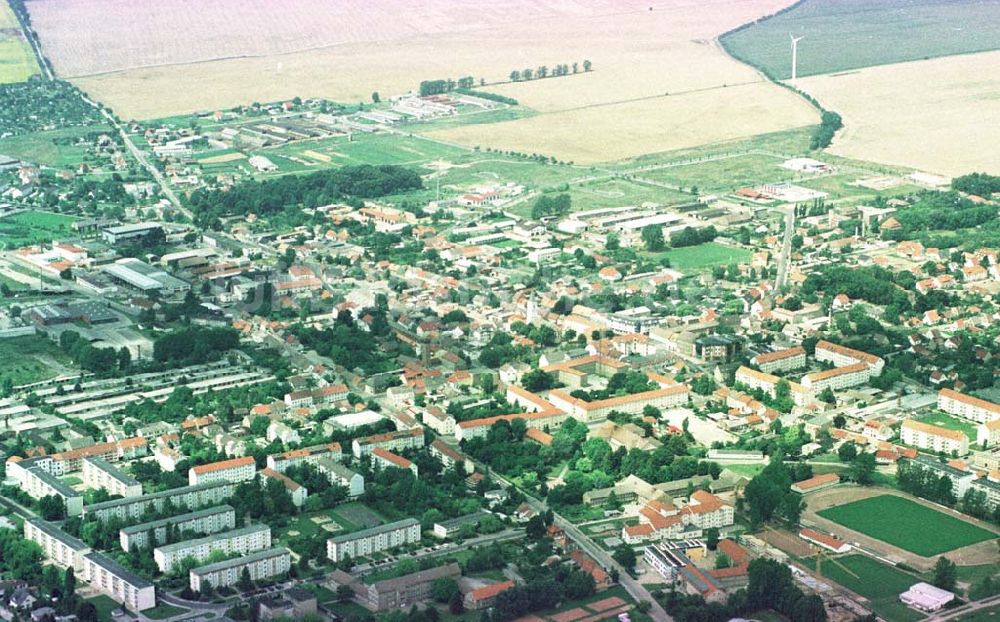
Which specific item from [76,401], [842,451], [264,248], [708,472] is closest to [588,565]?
[708,472]

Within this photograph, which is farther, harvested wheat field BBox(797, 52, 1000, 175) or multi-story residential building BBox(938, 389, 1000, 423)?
harvested wheat field BBox(797, 52, 1000, 175)

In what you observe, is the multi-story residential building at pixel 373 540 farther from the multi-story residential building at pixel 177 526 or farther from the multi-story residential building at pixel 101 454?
the multi-story residential building at pixel 101 454

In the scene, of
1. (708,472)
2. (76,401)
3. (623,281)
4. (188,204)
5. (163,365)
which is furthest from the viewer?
(188,204)

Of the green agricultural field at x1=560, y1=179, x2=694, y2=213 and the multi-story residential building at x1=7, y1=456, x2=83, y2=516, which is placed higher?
the multi-story residential building at x1=7, y1=456, x2=83, y2=516

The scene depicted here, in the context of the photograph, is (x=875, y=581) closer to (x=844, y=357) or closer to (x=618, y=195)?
(x=844, y=357)

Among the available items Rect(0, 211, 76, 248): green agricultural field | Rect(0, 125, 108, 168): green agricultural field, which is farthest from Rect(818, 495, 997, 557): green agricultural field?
Rect(0, 125, 108, 168): green agricultural field

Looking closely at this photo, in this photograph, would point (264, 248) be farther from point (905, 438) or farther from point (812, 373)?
point (905, 438)

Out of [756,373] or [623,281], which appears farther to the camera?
[623,281]

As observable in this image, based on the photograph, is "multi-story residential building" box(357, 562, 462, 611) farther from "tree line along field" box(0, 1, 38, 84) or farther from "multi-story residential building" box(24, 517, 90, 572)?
"tree line along field" box(0, 1, 38, 84)
